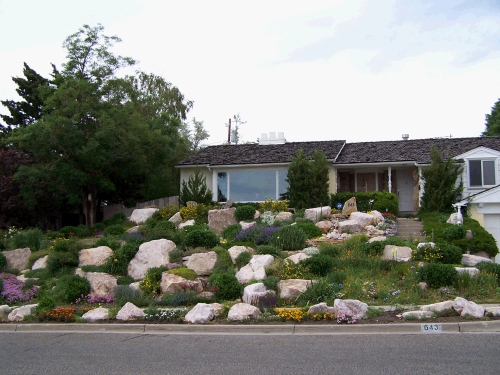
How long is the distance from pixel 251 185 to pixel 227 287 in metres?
15.8

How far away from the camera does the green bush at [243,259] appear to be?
16.1 metres

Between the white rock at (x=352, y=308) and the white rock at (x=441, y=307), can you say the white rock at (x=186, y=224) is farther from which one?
the white rock at (x=441, y=307)

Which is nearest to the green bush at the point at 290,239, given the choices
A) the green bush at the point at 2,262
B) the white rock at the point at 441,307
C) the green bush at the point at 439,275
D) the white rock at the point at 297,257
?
the white rock at the point at 297,257

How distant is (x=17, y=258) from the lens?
19.0m

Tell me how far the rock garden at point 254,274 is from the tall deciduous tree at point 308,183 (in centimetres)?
298

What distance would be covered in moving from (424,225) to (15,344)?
1625cm

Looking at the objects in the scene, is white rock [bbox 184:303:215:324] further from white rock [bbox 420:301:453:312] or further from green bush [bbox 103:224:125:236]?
green bush [bbox 103:224:125:236]

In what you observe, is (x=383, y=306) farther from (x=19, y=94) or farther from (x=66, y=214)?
(x=19, y=94)

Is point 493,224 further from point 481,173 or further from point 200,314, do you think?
point 200,314

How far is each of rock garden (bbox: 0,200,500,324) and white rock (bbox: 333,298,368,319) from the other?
23mm

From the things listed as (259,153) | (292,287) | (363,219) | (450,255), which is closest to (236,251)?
(292,287)

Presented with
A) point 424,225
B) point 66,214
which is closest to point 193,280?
point 424,225

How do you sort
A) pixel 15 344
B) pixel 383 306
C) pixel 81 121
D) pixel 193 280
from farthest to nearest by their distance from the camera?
pixel 81 121 < pixel 193 280 < pixel 383 306 < pixel 15 344

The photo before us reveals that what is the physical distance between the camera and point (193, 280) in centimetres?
1475
